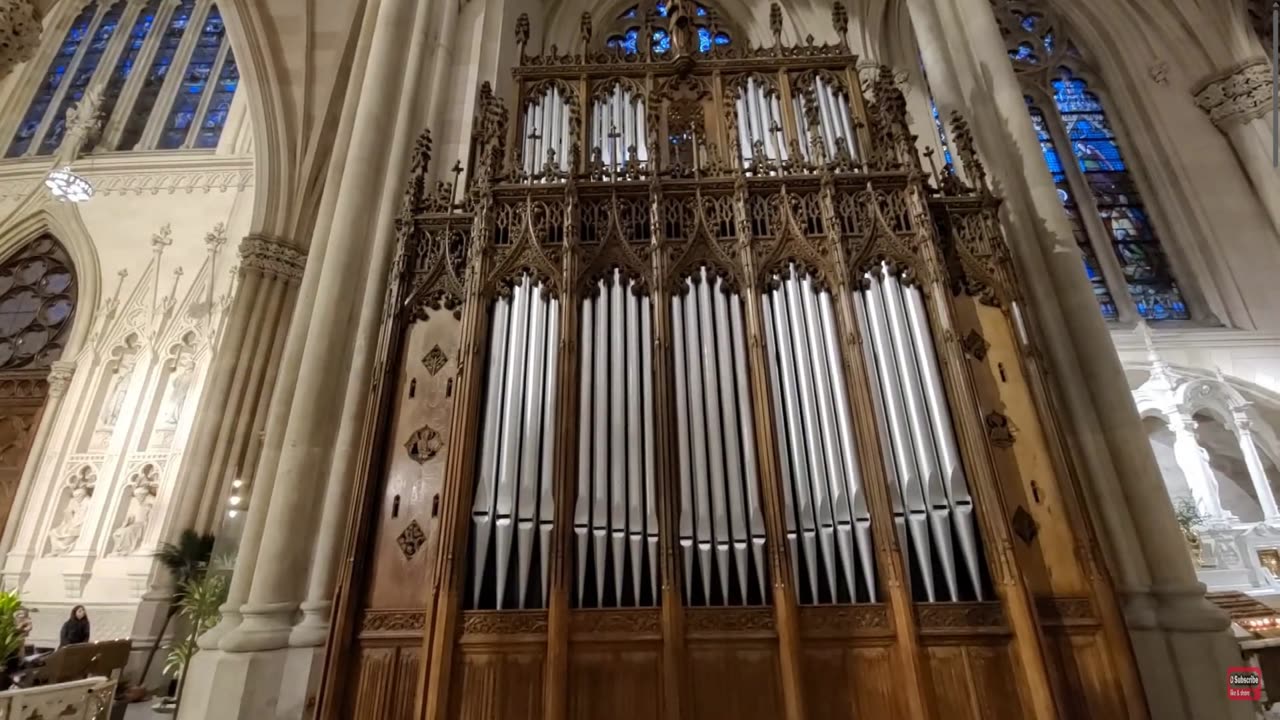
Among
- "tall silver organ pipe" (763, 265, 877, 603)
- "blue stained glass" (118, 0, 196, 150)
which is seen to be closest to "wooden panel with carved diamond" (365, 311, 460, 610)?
"tall silver organ pipe" (763, 265, 877, 603)

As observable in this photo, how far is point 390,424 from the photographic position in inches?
172

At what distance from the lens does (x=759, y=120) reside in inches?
236

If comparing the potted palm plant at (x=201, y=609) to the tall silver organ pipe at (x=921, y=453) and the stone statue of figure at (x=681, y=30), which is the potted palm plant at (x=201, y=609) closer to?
the tall silver organ pipe at (x=921, y=453)

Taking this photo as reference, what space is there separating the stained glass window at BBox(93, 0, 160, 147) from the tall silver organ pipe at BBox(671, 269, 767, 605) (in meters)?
19.1

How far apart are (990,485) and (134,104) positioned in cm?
2125

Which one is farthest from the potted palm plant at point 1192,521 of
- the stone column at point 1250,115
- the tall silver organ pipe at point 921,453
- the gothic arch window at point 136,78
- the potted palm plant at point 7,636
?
the gothic arch window at point 136,78

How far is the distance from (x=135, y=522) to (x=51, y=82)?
13391 mm

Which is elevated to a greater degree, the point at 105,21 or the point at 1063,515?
the point at 105,21

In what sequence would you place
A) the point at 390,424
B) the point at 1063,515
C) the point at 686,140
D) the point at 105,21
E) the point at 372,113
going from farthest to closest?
the point at 105,21 → the point at 686,140 → the point at 372,113 → the point at 390,424 → the point at 1063,515

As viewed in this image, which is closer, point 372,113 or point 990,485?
point 990,485

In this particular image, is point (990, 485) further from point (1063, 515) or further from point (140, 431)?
point (140, 431)

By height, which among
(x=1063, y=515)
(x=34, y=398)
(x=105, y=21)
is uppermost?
(x=105, y=21)

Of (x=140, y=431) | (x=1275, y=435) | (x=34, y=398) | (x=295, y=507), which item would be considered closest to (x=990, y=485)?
(x=295, y=507)

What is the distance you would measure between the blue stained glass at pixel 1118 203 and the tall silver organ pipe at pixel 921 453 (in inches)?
343
